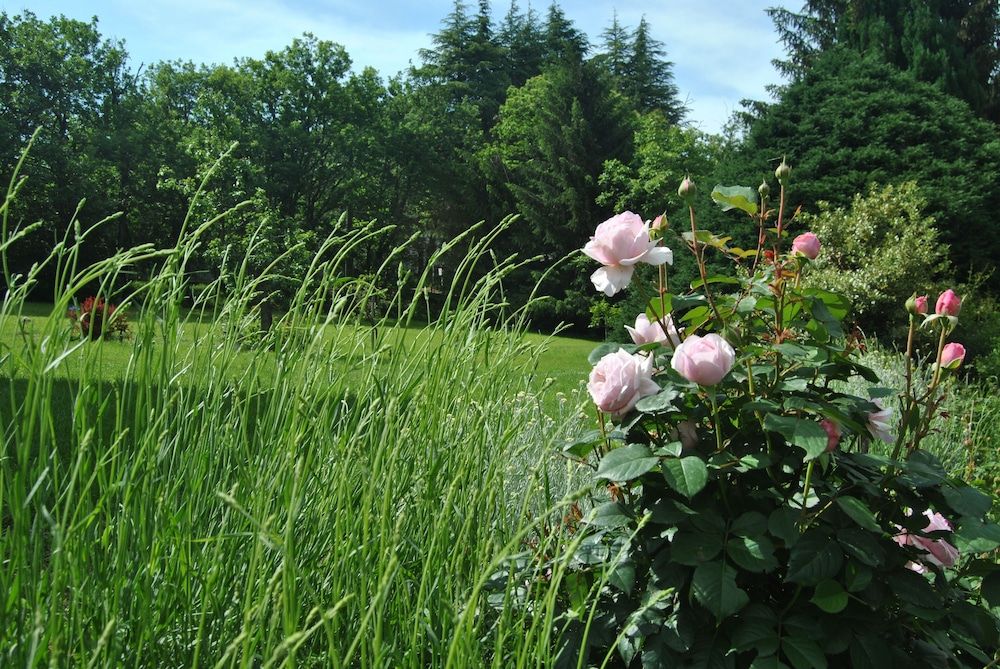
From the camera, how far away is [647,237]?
4.89 feet

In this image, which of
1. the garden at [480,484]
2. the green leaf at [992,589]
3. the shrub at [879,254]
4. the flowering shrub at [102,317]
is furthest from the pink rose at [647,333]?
the shrub at [879,254]

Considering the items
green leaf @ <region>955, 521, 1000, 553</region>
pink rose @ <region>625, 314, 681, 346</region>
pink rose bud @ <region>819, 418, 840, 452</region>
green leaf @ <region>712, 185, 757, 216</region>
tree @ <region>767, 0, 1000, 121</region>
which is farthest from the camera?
tree @ <region>767, 0, 1000, 121</region>

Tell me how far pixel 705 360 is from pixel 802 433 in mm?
194

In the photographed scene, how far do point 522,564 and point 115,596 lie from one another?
0.74 meters

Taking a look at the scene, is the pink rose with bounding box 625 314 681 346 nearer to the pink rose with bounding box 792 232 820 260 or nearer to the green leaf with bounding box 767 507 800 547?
the pink rose with bounding box 792 232 820 260

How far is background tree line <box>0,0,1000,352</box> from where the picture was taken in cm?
951

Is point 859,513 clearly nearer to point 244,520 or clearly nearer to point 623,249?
point 623,249

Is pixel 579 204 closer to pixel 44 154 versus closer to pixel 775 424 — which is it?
pixel 44 154

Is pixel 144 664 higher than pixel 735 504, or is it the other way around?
pixel 735 504

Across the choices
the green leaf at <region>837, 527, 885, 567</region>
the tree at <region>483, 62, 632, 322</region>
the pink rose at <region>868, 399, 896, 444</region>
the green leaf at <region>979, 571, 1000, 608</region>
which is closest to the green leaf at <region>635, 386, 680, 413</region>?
the green leaf at <region>837, 527, 885, 567</region>

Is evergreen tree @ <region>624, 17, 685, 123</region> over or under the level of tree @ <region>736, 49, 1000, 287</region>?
over

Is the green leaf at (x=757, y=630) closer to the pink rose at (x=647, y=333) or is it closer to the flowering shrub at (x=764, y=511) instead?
the flowering shrub at (x=764, y=511)

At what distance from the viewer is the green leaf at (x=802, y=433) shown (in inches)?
47.3

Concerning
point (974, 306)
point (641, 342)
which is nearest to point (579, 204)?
point (974, 306)
